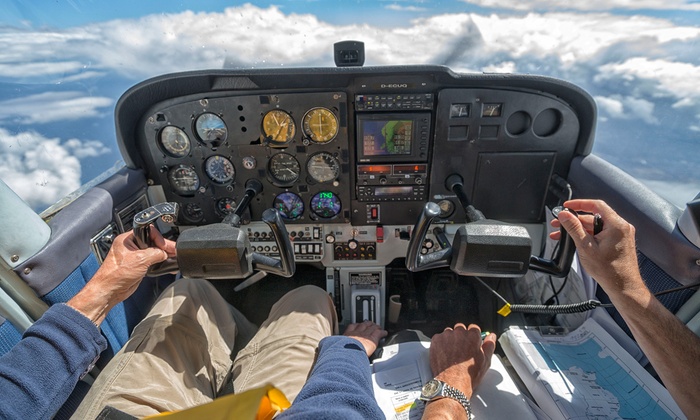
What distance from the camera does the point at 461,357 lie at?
1.43 m

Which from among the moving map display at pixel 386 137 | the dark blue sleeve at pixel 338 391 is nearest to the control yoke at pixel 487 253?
the dark blue sleeve at pixel 338 391

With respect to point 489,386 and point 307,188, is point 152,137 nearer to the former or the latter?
point 307,188

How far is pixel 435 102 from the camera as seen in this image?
6.88 ft

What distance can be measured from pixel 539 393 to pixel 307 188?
165cm

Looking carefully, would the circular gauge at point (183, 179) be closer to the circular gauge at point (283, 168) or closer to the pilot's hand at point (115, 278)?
the circular gauge at point (283, 168)

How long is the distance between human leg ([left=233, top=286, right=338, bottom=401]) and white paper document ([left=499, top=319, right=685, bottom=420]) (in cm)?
88

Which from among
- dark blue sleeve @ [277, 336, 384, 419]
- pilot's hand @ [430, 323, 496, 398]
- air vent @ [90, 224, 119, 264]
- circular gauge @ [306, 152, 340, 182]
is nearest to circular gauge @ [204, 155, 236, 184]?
circular gauge @ [306, 152, 340, 182]

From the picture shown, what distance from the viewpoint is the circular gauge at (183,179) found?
2336mm

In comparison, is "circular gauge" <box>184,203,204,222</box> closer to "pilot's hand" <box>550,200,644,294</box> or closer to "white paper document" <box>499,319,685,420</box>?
"white paper document" <box>499,319,685,420</box>

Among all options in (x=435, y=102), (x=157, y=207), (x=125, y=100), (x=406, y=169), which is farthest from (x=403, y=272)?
(x=125, y=100)

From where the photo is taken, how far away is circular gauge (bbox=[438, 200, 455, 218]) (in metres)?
2.41

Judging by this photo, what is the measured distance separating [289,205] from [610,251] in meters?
1.83

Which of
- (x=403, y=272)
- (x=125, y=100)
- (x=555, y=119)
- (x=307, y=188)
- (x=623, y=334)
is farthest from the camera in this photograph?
(x=403, y=272)

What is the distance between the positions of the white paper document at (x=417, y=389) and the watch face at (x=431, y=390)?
0.28 feet
